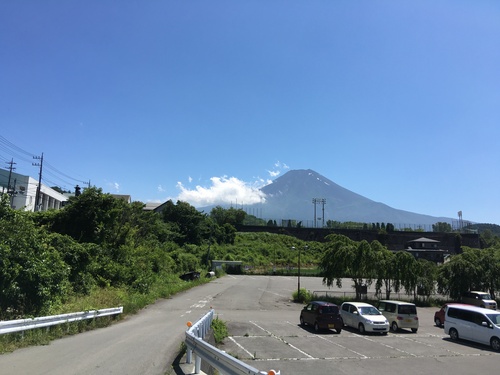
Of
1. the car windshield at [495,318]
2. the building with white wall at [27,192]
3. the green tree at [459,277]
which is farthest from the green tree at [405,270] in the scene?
the building with white wall at [27,192]

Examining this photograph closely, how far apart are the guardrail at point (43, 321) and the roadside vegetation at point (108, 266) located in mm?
308

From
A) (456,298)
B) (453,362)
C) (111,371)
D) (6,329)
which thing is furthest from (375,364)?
(456,298)

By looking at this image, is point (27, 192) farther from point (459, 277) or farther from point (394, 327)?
point (459, 277)

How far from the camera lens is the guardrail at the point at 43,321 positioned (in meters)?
10.4

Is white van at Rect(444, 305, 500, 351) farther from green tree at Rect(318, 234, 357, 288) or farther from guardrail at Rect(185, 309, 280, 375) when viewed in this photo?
guardrail at Rect(185, 309, 280, 375)

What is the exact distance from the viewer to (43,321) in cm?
1202

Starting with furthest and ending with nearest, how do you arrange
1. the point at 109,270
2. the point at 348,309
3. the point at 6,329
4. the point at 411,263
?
1. the point at 411,263
2. the point at 109,270
3. the point at 348,309
4. the point at 6,329

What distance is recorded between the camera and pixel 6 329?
33.7 feet

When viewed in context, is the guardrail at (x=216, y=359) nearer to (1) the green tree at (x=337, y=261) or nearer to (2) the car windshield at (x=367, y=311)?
(2) the car windshield at (x=367, y=311)

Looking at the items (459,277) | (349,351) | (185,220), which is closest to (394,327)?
(349,351)

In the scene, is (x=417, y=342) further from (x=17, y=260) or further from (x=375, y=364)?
(x=17, y=260)

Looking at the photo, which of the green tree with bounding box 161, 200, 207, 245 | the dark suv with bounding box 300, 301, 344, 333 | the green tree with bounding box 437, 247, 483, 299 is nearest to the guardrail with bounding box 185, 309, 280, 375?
the dark suv with bounding box 300, 301, 344, 333

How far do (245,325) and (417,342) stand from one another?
30.3ft

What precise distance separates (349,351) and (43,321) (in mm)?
11743
